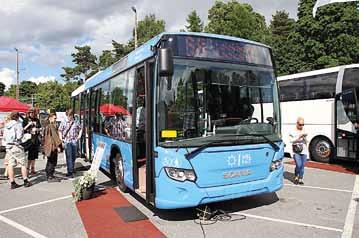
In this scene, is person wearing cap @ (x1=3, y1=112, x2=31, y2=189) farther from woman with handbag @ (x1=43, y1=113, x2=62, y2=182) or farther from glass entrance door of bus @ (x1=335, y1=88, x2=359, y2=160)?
glass entrance door of bus @ (x1=335, y1=88, x2=359, y2=160)

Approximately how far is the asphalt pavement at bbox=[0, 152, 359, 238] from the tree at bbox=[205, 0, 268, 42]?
27.3 m

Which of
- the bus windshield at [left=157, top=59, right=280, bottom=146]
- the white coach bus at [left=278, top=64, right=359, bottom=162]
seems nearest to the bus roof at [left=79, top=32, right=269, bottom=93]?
the bus windshield at [left=157, top=59, right=280, bottom=146]

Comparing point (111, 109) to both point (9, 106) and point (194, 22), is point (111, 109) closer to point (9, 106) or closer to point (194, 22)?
point (9, 106)

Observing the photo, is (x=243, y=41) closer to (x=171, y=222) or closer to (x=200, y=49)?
(x=200, y=49)

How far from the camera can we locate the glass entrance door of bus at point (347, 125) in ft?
40.5

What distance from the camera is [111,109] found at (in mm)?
9422

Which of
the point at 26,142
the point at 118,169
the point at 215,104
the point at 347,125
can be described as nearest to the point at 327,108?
the point at 347,125

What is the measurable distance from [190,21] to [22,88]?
7035cm

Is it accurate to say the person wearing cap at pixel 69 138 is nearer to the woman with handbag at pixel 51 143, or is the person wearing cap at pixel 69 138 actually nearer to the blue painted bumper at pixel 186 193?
the woman with handbag at pixel 51 143

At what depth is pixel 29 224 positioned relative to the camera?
20.6 ft

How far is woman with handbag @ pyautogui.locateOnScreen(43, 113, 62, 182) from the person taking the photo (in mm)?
10164

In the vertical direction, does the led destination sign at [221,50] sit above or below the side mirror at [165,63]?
above

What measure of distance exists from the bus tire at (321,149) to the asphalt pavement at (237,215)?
4.82 metres

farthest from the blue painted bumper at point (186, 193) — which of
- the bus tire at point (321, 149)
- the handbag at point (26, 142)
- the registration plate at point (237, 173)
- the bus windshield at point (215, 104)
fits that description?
the bus tire at point (321, 149)
